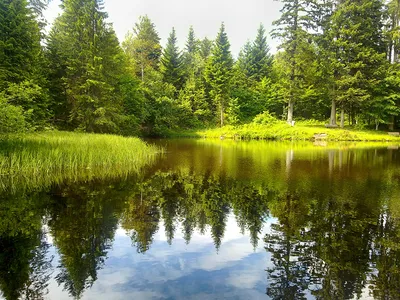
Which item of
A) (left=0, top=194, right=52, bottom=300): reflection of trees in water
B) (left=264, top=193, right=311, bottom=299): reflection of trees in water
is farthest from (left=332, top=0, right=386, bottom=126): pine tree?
(left=0, top=194, right=52, bottom=300): reflection of trees in water

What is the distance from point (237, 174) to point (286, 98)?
26623 millimetres

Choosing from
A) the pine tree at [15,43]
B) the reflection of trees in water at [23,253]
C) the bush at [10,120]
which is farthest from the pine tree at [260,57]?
the reflection of trees in water at [23,253]

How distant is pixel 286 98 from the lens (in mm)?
37156

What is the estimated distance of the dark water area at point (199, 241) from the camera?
172 inches

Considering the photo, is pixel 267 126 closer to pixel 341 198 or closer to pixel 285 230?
pixel 341 198

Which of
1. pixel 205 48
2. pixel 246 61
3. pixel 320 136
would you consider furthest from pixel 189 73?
pixel 320 136

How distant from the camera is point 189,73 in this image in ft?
158

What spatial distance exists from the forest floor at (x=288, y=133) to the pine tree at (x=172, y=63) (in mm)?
10212

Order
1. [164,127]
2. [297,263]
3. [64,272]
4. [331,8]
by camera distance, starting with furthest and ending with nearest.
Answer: [164,127] → [331,8] → [297,263] → [64,272]

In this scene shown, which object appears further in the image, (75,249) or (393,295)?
(75,249)

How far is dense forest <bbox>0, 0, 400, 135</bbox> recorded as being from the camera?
19234 millimetres

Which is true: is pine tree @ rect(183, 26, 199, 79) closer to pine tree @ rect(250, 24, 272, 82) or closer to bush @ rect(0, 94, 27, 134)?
pine tree @ rect(250, 24, 272, 82)

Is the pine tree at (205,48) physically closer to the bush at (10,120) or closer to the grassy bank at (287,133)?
the grassy bank at (287,133)

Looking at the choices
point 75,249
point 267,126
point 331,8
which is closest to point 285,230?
point 75,249
